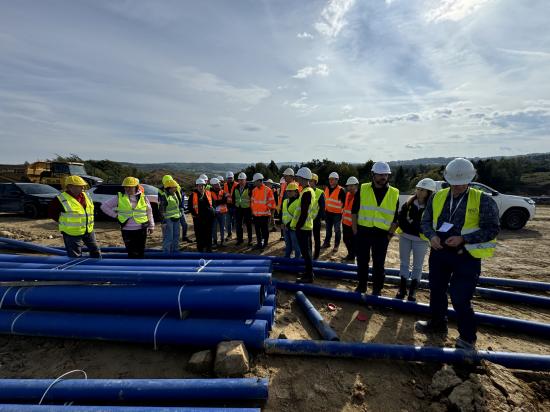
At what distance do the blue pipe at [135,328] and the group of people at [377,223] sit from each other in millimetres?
1546

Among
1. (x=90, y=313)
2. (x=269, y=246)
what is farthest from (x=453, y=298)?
(x=269, y=246)

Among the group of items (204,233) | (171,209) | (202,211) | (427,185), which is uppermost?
(427,185)

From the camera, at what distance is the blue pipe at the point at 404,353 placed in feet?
9.63

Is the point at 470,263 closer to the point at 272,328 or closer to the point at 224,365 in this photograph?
the point at 272,328

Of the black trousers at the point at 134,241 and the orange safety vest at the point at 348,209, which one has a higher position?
the orange safety vest at the point at 348,209

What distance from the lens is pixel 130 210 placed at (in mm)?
5043

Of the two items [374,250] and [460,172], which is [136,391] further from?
[460,172]

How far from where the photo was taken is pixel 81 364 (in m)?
3.07

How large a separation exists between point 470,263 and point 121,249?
22.8 ft

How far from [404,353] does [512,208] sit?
10.5 m

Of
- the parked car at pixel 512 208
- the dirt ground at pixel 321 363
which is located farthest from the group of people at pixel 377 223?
the parked car at pixel 512 208

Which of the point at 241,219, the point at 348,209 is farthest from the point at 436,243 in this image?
the point at 241,219

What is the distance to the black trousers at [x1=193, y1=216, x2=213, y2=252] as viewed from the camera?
7223 millimetres

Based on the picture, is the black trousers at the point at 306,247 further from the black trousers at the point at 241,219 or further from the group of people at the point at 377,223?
the black trousers at the point at 241,219
